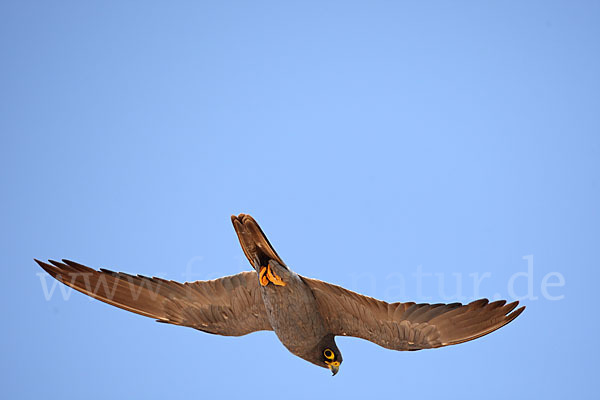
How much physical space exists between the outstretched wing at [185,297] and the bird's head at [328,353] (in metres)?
0.84

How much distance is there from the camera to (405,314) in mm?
9234

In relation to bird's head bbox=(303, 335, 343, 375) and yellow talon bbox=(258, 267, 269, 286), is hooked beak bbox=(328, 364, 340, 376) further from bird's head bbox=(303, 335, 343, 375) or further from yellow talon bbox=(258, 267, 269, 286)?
yellow talon bbox=(258, 267, 269, 286)

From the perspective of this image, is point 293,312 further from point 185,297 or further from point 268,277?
point 185,297

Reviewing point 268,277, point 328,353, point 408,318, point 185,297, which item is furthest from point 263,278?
point 408,318

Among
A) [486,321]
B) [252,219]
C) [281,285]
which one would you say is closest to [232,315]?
[281,285]

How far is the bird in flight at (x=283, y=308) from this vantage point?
916 centimetres

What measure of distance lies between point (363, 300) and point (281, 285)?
1055mm

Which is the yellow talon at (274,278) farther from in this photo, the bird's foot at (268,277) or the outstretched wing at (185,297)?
the outstretched wing at (185,297)

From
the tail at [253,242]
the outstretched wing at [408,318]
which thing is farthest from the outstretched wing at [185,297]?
the outstretched wing at [408,318]

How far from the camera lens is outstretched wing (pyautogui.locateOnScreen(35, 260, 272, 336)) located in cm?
986

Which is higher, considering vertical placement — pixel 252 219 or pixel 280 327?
pixel 252 219

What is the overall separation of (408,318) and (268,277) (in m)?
1.83

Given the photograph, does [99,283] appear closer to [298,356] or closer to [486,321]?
[298,356]

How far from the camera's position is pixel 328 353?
9.95 meters
